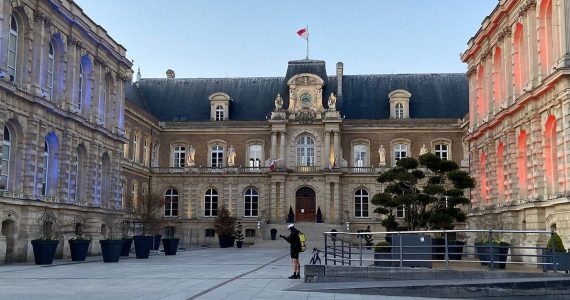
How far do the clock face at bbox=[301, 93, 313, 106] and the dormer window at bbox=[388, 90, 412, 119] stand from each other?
23.2 ft

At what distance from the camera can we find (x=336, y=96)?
56.5m

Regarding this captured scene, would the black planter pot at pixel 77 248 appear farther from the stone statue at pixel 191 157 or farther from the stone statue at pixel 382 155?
the stone statue at pixel 382 155

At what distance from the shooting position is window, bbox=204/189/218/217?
54500 millimetres

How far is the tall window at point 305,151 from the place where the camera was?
5356 centimetres

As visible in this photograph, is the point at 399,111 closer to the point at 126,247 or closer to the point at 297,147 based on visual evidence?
the point at 297,147

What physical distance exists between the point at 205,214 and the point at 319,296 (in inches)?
1637

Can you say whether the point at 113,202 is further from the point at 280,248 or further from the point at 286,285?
the point at 286,285

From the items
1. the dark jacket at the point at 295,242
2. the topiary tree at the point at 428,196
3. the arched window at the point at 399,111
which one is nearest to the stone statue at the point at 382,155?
the arched window at the point at 399,111

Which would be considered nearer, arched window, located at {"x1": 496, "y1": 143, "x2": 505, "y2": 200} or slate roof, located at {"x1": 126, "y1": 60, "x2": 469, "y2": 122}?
arched window, located at {"x1": 496, "y1": 143, "x2": 505, "y2": 200}

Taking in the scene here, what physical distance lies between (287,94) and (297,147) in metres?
6.08

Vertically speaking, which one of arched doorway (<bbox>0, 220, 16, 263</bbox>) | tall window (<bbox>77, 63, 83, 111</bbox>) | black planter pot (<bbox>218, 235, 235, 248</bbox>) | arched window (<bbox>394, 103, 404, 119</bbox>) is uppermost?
arched window (<bbox>394, 103, 404, 119</bbox>)

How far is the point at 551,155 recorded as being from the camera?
84.8ft

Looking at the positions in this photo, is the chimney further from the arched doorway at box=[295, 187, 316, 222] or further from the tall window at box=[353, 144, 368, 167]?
the arched doorway at box=[295, 187, 316, 222]

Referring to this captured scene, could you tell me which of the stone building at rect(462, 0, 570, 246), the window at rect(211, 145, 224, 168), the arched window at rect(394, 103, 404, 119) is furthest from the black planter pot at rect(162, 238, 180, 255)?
the arched window at rect(394, 103, 404, 119)
